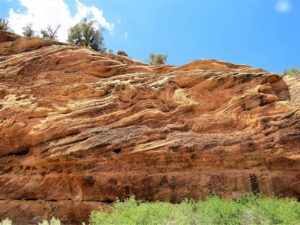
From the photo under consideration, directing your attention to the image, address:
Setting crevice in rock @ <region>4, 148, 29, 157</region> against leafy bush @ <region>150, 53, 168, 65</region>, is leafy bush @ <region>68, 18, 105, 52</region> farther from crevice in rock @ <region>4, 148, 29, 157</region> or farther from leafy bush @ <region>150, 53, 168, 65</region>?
crevice in rock @ <region>4, 148, 29, 157</region>

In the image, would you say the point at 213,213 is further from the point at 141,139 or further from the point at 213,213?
the point at 141,139

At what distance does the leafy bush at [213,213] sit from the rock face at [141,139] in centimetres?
86

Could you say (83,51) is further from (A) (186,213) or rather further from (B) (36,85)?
(A) (186,213)

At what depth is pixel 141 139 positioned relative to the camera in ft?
42.4

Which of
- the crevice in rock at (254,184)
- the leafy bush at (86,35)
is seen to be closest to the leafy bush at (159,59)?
the leafy bush at (86,35)

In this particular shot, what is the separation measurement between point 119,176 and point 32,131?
376 cm

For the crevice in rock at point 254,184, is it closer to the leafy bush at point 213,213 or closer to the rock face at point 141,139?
the rock face at point 141,139

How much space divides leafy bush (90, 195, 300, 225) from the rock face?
2.82 ft

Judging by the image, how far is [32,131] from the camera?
1369cm

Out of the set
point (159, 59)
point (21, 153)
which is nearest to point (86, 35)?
point (159, 59)

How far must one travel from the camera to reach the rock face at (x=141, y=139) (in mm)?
12211

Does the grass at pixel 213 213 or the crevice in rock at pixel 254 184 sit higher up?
the crevice in rock at pixel 254 184

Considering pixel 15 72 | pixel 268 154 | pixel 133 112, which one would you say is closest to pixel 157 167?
pixel 133 112

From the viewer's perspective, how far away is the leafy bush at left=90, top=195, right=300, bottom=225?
9773 mm
